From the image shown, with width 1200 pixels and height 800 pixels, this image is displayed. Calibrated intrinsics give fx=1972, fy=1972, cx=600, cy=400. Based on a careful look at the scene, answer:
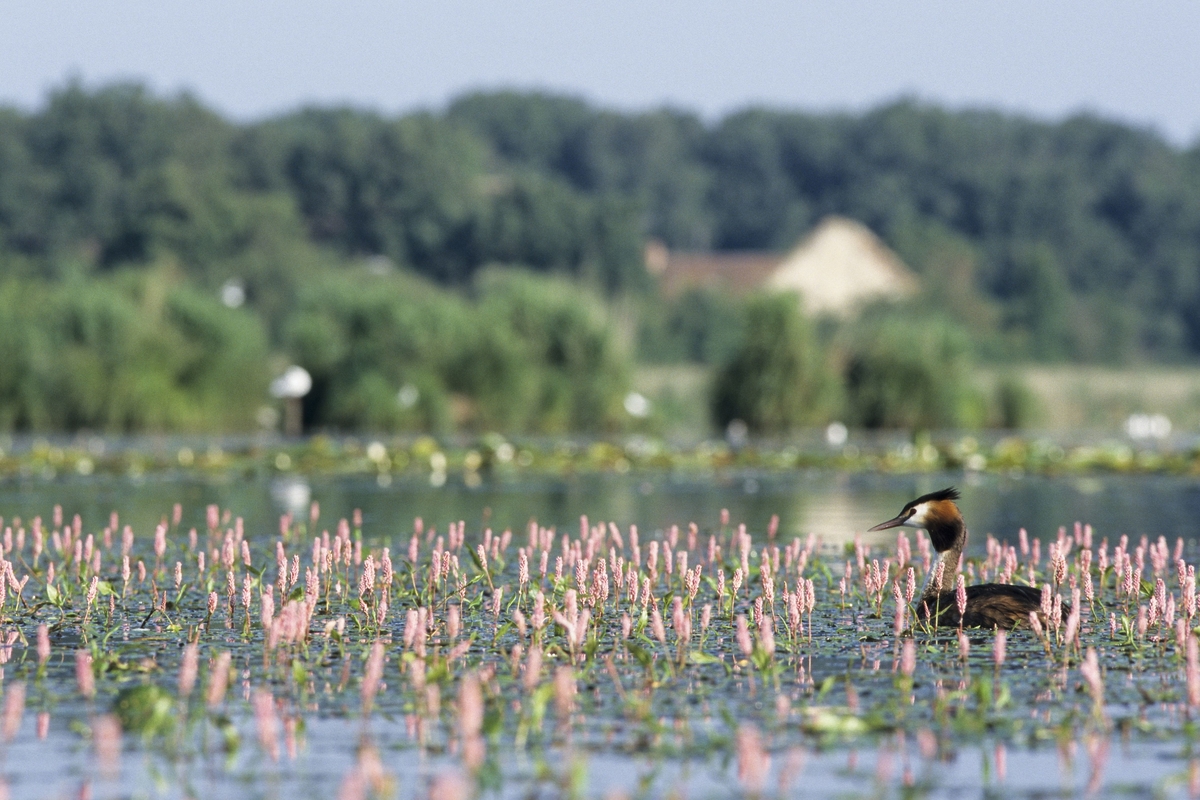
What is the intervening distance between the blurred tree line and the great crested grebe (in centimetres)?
2913

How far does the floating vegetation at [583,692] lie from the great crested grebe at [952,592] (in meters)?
0.12

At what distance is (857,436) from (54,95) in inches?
3098

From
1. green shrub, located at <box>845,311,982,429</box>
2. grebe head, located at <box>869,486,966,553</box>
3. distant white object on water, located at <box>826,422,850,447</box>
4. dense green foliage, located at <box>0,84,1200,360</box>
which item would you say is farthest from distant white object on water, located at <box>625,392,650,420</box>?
dense green foliage, located at <box>0,84,1200,360</box>

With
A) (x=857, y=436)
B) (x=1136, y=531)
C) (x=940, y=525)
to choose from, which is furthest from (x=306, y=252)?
(x=940, y=525)

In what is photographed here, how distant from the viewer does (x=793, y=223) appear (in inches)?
5017

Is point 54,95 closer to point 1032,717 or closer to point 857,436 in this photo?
point 857,436

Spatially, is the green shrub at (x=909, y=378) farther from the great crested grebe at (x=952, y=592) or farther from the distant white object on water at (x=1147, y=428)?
the great crested grebe at (x=952, y=592)

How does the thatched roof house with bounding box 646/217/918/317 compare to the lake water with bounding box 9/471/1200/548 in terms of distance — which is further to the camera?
the thatched roof house with bounding box 646/217/918/317

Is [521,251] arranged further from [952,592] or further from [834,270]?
[952,592]

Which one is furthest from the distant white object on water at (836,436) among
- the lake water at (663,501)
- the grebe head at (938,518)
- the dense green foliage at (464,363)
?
the grebe head at (938,518)

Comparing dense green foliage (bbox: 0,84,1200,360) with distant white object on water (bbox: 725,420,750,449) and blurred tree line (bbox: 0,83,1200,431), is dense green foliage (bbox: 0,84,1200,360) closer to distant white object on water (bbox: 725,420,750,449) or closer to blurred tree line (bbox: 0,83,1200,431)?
blurred tree line (bbox: 0,83,1200,431)

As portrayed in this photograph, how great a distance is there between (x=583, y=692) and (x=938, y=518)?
3.47 metres

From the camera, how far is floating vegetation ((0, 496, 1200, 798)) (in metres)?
7.16

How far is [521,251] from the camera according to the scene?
9162 cm
